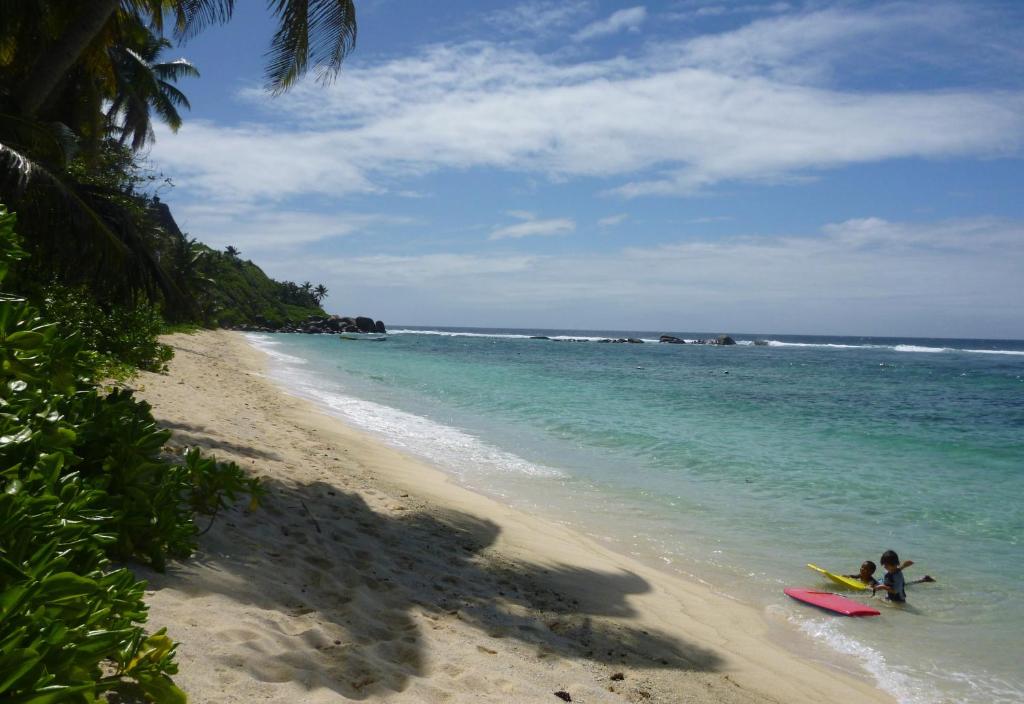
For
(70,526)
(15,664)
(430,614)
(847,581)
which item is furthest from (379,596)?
(847,581)

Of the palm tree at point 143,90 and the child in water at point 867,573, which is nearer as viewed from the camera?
the child in water at point 867,573

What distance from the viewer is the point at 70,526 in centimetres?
195

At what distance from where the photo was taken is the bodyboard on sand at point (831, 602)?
6.00 meters

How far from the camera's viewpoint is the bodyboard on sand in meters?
6.00

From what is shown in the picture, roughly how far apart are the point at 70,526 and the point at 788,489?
10.5 metres

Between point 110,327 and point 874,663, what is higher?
point 110,327

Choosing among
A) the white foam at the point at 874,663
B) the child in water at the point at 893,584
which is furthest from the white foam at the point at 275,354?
the white foam at the point at 874,663

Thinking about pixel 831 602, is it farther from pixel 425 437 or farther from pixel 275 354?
pixel 275 354

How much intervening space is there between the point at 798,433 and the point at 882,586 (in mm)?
11616

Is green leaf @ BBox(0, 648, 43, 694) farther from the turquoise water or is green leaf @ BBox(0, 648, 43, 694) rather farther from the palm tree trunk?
the palm tree trunk

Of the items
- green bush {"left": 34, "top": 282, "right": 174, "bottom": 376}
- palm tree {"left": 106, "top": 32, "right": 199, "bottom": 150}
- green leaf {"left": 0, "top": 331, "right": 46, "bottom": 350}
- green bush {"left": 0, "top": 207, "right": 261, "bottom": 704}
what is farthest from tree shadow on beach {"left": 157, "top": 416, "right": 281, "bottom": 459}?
palm tree {"left": 106, "top": 32, "right": 199, "bottom": 150}

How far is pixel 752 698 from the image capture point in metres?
4.04

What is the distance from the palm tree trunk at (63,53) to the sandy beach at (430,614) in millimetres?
4193

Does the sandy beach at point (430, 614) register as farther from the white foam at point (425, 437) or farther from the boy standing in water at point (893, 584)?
the white foam at point (425, 437)
